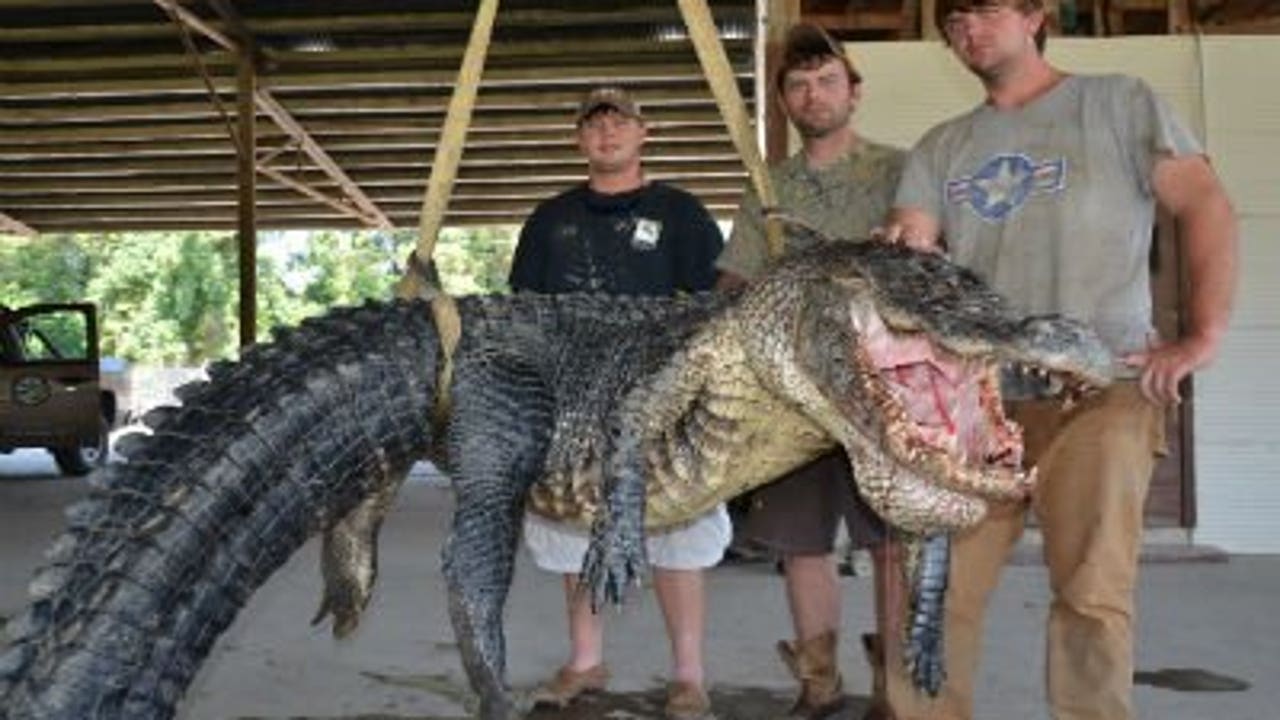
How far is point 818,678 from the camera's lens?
410 cm

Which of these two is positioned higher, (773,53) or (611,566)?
(773,53)

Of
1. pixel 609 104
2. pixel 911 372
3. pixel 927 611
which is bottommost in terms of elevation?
pixel 927 611

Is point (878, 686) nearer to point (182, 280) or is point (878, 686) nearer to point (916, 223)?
point (916, 223)

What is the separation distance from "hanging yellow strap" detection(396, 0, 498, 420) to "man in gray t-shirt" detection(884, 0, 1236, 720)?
99cm

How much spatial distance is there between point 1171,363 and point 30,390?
12.2 m

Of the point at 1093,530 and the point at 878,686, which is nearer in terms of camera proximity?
the point at 1093,530

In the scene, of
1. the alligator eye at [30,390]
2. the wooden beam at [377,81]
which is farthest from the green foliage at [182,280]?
the wooden beam at [377,81]

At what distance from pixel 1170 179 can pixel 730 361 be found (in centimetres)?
119

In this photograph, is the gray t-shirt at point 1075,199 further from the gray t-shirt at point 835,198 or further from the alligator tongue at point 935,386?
the alligator tongue at point 935,386

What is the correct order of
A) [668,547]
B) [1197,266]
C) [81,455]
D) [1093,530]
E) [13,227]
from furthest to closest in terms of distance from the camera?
1. [13,227]
2. [81,455]
3. [668,547]
4. [1093,530]
5. [1197,266]

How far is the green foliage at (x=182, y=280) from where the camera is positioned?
35.2m

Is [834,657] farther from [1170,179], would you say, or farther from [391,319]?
[391,319]

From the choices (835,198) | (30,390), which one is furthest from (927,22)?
(30,390)

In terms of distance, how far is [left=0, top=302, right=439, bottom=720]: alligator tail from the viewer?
197 centimetres
